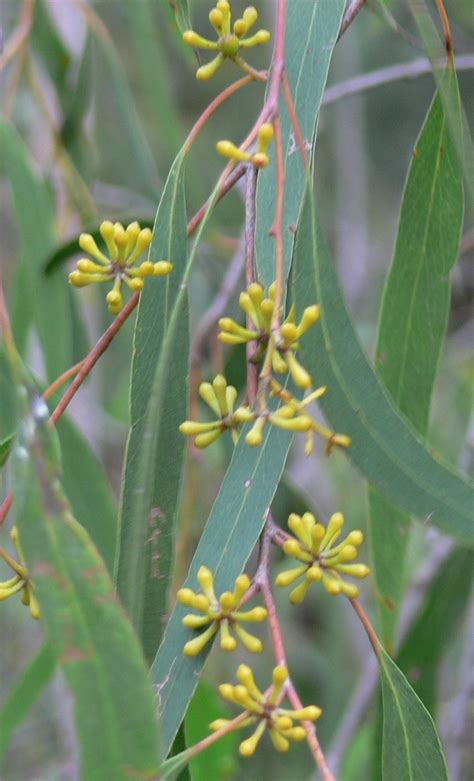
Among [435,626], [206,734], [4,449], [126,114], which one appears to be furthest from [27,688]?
[126,114]

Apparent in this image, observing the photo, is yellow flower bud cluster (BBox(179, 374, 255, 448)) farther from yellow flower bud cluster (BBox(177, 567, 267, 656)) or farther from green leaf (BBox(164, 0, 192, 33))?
green leaf (BBox(164, 0, 192, 33))

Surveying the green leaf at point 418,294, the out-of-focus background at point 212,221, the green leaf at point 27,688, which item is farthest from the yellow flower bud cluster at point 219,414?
the green leaf at point 27,688

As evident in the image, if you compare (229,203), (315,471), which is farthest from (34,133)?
(315,471)

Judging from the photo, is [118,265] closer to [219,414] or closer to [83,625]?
[219,414]

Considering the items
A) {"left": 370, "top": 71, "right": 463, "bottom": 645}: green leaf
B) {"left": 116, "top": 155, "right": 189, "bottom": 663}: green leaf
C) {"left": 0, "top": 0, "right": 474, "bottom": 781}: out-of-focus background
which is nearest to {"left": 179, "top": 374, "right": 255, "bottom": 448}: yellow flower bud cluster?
{"left": 116, "top": 155, "right": 189, "bottom": 663}: green leaf

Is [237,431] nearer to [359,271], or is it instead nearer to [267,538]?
[267,538]
